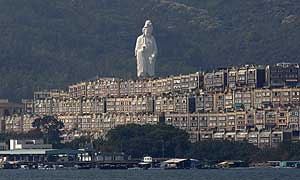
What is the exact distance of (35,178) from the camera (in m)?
192

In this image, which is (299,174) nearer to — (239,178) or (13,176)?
(239,178)

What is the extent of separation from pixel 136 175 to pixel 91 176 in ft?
12.4

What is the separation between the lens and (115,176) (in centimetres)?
19438

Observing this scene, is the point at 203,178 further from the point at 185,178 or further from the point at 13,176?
the point at 13,176

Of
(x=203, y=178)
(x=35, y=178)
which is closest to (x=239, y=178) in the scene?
(x=203, y=178)

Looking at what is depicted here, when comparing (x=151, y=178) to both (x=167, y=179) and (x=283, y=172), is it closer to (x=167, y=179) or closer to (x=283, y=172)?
(x=167, y=179)

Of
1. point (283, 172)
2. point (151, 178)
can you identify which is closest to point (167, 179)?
point (151, 178)

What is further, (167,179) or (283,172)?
(283,172)

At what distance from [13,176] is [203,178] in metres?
17.8

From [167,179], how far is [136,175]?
10.6 meters

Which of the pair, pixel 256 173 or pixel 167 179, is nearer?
pixel 167 179

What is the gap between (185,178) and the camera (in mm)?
188625

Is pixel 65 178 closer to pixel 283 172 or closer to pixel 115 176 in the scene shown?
pixel 115 176

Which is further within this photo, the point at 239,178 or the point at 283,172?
the point at 283,172
